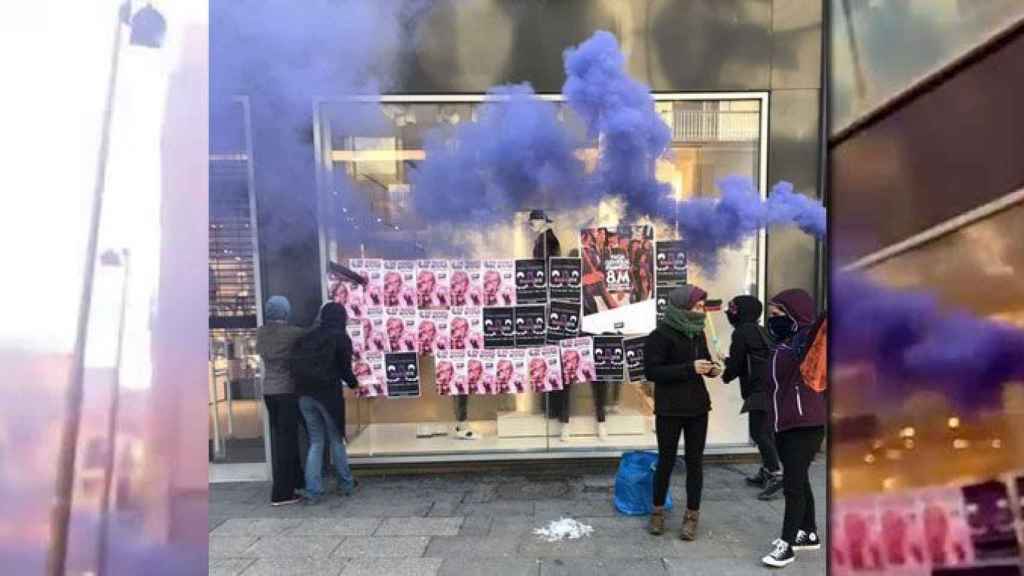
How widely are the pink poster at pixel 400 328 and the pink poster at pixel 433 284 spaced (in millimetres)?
154

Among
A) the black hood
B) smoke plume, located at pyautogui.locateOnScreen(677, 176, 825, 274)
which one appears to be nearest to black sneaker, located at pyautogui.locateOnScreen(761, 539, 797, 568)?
the black hood

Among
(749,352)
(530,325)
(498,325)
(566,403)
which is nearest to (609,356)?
(566,403)

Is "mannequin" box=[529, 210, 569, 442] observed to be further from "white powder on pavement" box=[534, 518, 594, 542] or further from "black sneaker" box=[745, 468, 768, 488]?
"black sneaker" box=[745, 468, 768, 488]

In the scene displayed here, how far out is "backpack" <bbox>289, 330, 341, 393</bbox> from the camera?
490 cm

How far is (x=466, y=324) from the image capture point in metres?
5.77

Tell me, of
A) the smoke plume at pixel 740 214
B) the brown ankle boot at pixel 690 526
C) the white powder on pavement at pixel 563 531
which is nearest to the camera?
the brown ankle boot at pixel 690 526

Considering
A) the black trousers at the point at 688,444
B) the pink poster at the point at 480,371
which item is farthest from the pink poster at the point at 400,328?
the black trousers at the point at 688,444

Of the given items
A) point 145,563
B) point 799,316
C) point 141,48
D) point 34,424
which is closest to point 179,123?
point 141,48

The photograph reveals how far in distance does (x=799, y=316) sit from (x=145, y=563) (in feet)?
12.1

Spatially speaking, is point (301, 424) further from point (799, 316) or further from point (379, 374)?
point (799, 316)

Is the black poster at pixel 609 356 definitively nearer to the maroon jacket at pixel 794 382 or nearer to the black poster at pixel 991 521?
the maroon jacket at pixel 794 382

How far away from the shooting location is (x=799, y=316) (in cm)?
378

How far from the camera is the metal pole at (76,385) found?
1.19 meters

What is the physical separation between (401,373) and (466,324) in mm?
808
